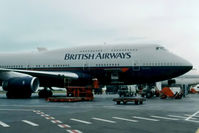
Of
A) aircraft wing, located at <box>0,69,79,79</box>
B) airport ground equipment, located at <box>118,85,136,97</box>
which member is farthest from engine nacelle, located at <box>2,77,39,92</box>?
airport ground equipment, located at <box>118,85,136,97</box>

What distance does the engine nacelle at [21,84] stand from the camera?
2587cm

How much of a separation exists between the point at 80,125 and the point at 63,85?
2192 cm

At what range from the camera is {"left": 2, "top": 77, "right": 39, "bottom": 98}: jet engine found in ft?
84.9

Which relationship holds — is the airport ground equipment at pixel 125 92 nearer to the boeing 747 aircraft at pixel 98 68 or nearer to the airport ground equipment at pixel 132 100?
the boeing 747 aircraft at pixel 98 68

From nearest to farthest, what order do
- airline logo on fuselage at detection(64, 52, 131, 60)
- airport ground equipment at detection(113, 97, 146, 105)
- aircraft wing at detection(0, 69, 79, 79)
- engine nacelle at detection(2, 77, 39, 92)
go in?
airport ground equipment at detection(113, 97, 146, 105) → engine nacelle at detection(2, 77, 39, 92) → aircraft wing at detection(0, 69, 79, 79) → airline logo on fuselage at detection(64, 52, 131, 60)

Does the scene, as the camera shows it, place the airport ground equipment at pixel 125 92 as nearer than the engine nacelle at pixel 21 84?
No

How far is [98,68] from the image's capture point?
97.1 feet

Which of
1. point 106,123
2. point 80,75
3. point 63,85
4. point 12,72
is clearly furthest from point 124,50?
point 106,123

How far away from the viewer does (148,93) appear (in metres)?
29.7

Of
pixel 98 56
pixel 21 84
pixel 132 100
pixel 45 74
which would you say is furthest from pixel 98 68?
pixel 132 100

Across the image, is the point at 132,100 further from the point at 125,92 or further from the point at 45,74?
the point at 125,92

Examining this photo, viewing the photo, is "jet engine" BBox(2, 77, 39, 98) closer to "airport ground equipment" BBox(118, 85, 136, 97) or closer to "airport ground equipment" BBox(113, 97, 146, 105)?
"airport ground equipment" BBox(113, 97, 146, 105)

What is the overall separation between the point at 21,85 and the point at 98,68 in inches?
307

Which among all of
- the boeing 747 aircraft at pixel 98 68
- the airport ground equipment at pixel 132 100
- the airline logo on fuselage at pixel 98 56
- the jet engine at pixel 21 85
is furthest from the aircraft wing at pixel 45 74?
the airport ground equipment at pixel 132 100
